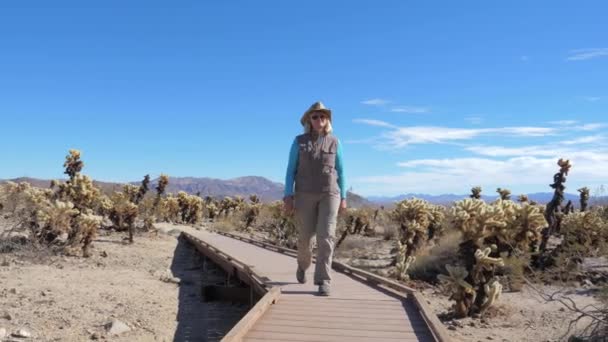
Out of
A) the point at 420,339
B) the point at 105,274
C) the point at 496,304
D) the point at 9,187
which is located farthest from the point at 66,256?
the point at 9,187

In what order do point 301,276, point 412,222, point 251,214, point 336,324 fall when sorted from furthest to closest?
1. point 251,214
2. point 412,222
3. point 301,276
4. point 336,324

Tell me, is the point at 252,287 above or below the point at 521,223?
below

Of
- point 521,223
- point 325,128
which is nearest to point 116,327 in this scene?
point 325,128

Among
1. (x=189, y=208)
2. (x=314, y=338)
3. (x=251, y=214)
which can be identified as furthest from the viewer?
(x=189, y=208)

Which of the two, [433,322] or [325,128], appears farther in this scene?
[325,128]

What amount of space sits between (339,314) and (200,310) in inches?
165

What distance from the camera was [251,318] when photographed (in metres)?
4.80

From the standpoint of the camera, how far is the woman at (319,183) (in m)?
6.22

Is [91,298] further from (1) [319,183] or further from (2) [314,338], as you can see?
(2) [314,338]

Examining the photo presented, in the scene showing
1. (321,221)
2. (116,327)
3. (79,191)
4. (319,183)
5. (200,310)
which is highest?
(319,183)

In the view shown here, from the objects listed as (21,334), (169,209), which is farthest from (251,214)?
(21,334)

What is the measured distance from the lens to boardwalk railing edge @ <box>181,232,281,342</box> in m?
4.39

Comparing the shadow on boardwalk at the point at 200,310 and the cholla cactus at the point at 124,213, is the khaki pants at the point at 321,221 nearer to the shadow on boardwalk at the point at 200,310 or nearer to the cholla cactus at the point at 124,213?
the shadow on boardwalk at the point at 200,310

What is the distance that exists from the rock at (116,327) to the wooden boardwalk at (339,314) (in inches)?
67.8
